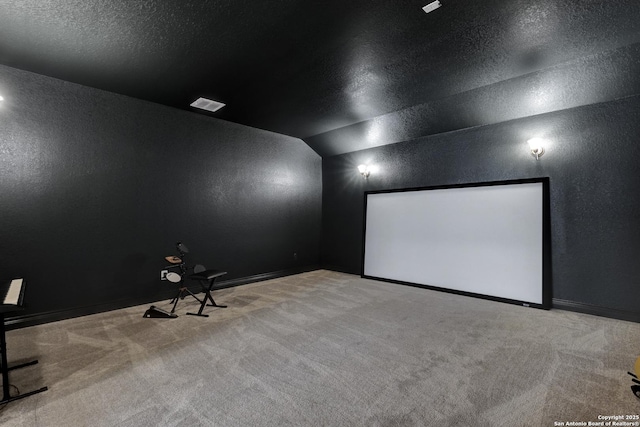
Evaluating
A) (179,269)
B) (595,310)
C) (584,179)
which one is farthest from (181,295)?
(584,179)

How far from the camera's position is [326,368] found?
7.22 feet

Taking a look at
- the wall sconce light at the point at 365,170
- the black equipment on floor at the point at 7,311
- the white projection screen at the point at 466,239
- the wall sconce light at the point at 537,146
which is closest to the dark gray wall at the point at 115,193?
the black equipment on floor at the point at 7,311

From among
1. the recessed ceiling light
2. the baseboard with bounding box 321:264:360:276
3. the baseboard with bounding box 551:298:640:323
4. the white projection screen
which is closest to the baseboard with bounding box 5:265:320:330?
the baseboard with bounding box 321:264:360:276

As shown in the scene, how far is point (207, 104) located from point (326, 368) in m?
3.70

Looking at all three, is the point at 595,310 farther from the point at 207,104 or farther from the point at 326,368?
the point at 207,104

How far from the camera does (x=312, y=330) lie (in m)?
2.95

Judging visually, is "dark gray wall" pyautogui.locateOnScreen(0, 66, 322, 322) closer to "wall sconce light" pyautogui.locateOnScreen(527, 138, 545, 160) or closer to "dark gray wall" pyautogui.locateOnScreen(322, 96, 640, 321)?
"dark gray wall" pyautogui.locateOnScreen(322, 96, 640, 321)

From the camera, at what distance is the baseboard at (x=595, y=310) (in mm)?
3170

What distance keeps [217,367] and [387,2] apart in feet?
9.97

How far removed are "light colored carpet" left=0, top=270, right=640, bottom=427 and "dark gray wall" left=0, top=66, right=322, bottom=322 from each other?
56 centimetres

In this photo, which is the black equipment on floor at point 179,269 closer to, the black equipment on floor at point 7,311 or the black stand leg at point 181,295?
the black stand leg at point 181,295

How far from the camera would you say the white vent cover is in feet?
12.9

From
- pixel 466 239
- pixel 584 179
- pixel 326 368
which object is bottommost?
pixel 326 368

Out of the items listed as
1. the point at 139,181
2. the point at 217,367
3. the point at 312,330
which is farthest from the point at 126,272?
the point at 312,330
